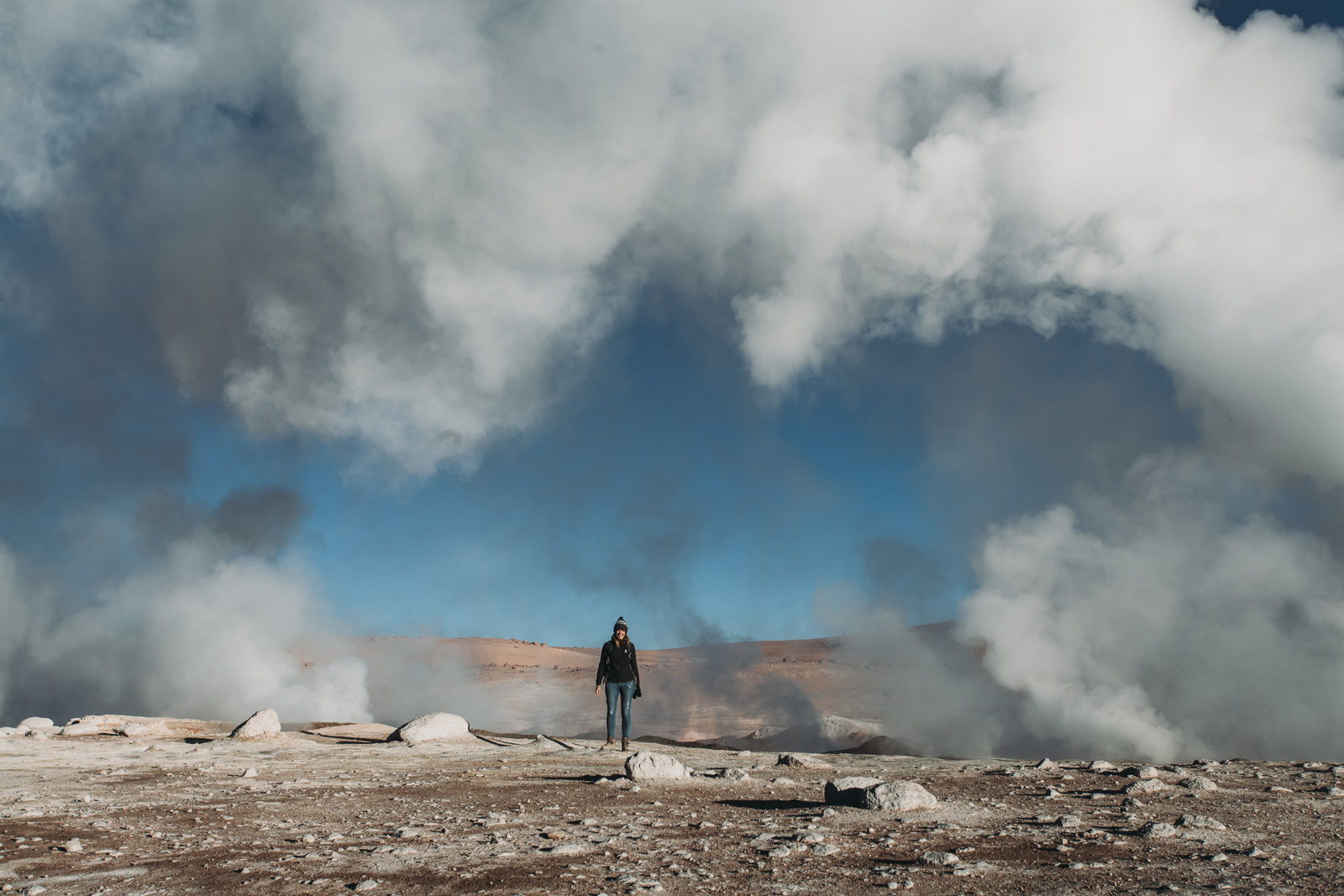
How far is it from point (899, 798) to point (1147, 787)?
7.86ft

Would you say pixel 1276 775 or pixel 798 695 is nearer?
pixel 1276 775

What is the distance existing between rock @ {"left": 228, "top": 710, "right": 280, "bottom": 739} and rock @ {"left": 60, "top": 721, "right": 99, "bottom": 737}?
14.0 ft

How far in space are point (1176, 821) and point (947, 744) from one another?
24177 mm

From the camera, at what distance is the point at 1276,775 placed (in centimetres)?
701

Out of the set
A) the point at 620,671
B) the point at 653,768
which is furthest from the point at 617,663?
the point at 653,768

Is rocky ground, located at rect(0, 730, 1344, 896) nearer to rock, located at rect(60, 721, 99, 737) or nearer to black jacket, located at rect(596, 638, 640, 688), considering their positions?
black jacket, located at rect(596, 638, 640, 688)

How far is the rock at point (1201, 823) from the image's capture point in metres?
4.64

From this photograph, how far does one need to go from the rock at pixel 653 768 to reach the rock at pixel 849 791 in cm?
188

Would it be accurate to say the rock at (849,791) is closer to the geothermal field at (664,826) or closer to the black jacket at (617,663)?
the geothermal field at (664,826)

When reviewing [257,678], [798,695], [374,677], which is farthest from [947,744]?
[374,677]

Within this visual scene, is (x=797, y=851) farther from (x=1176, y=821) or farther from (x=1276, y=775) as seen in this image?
(x=1276, y=775)

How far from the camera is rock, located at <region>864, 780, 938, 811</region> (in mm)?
5430

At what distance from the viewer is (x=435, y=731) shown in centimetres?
1263

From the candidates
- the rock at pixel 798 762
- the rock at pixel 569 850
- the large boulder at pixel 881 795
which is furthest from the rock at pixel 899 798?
the rock at pixel 798 762
